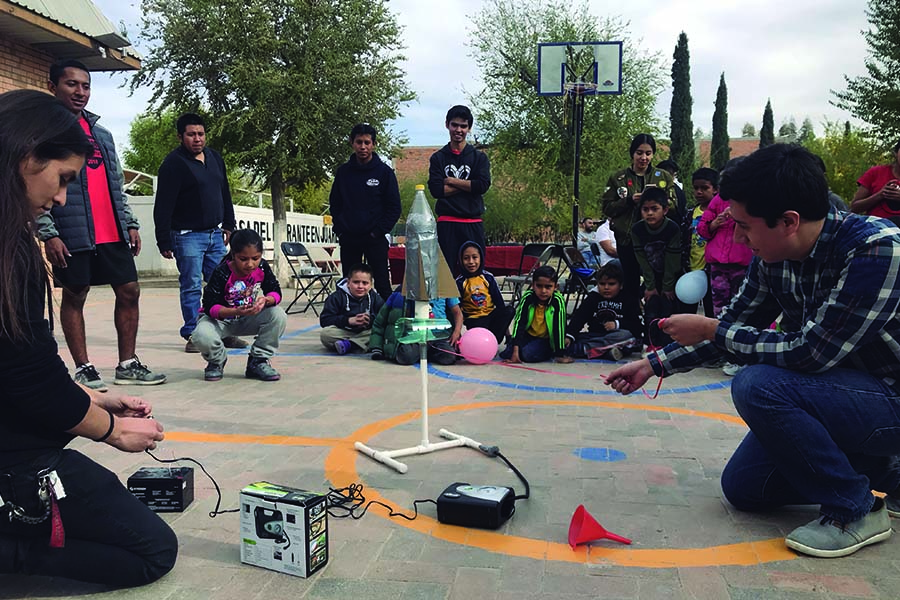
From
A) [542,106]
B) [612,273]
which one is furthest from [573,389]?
[542,106]

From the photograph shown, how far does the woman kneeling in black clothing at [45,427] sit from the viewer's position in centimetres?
195

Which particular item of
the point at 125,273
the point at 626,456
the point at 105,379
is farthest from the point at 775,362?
the point at 105,379

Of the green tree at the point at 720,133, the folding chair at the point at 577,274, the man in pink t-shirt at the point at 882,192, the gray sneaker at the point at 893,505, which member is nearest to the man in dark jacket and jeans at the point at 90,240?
the gray sneaker at the point at 893,505

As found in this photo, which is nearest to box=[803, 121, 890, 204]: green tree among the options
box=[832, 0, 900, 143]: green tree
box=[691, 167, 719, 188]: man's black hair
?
box=[832, 0, 900, 143]: green tree

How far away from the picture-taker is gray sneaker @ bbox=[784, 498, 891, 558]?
Answer: 2396 mm

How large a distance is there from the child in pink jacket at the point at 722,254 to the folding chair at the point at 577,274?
107 inches

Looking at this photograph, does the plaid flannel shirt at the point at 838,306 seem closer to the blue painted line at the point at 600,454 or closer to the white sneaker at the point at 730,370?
the blue painted line at the point at 600,454

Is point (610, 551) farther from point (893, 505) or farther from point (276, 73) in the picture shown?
point (276, 73)

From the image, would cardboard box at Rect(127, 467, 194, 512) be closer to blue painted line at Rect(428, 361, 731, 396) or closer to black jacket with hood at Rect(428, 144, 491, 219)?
blue painted line at Rect(428, 361, 731, 396)

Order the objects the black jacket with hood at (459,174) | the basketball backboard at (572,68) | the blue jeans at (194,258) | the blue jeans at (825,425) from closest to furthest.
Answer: the blue jeans at (825,425) → the blue jeans at (194,258) → the black jacket with hood at (459,174) → the basketball backboard at (572,68)

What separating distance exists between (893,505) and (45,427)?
305 centimetres

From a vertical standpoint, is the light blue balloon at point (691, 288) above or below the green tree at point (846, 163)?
below

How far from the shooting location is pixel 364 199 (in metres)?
6.93

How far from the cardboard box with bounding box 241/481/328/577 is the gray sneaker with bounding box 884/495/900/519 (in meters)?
2.15
